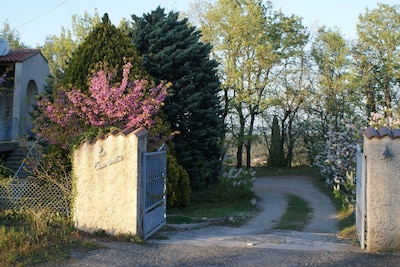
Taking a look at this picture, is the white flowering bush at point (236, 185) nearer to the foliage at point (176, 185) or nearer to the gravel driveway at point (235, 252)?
the foliage at point (176, 185)

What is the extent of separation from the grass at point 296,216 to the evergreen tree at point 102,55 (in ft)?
20.7

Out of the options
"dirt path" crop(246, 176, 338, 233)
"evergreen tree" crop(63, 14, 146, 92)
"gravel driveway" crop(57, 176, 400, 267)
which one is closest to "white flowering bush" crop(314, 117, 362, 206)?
"dirt path" crop(246, 176, 338, 233)

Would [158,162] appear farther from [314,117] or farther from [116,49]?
[314,117]

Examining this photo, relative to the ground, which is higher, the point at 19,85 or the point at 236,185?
the point at 19,85

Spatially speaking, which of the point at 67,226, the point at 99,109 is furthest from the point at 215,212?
the point at 67,226

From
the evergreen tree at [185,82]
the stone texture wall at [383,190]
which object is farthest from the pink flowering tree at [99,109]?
the stone texture wall at [383,190]

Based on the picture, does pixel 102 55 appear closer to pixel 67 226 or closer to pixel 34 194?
pixel 34 194

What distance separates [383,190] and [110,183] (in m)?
4.80

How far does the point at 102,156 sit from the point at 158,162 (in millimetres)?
1258

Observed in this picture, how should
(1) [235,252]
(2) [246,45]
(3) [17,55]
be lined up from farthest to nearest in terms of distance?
(2) [246,45]
(3) [17,55]
(1) [235,252]

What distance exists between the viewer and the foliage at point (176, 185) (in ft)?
49.0

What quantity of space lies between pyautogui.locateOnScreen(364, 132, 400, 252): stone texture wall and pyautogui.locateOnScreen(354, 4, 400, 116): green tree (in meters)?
25.5

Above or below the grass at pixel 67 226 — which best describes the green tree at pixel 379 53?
above

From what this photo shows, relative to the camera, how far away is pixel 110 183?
8750 millimetres
